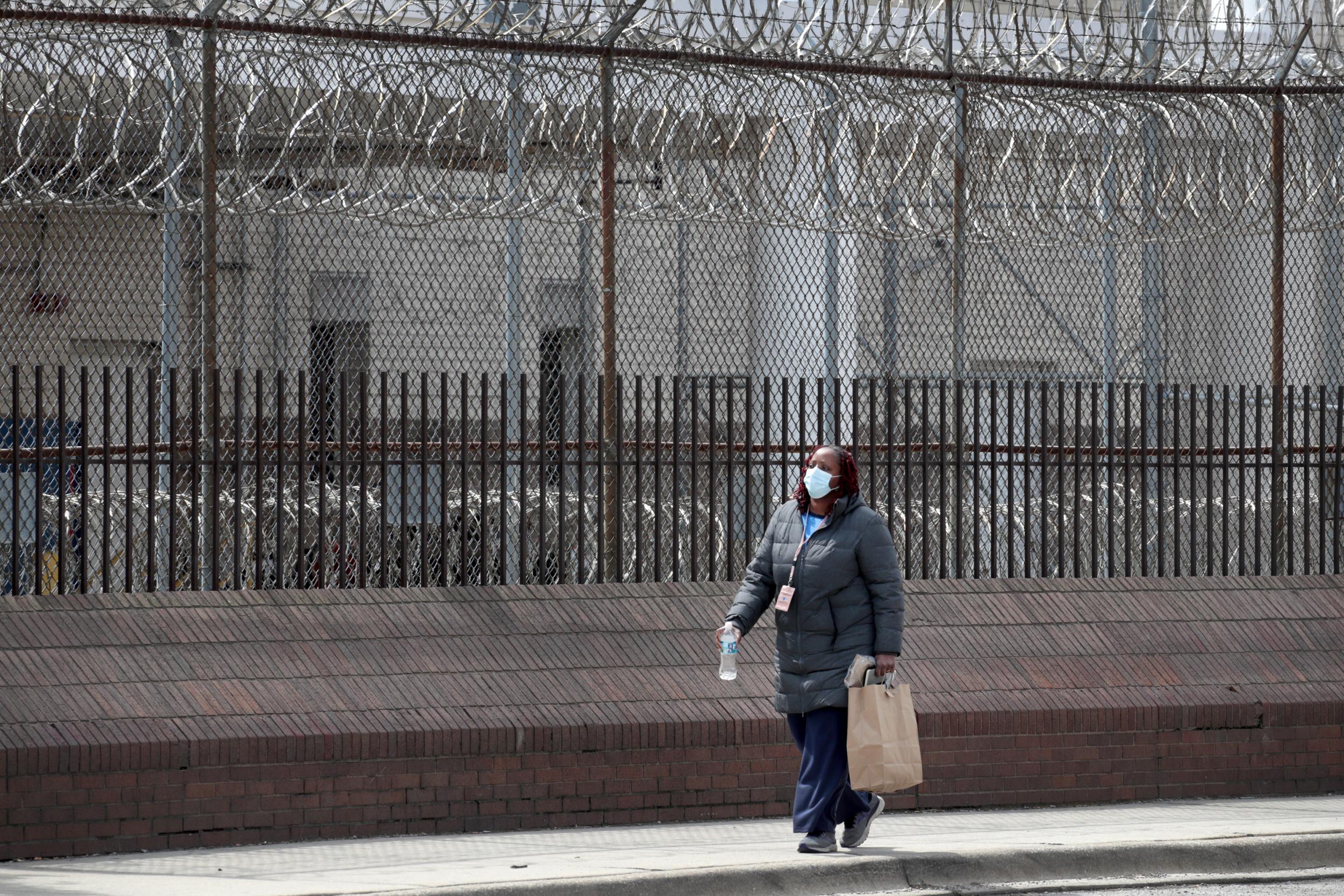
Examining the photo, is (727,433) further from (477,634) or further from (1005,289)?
(1005,289)

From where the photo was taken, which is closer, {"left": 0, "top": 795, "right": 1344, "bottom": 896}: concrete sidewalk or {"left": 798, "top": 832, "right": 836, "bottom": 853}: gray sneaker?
{"left": 0, "top": 795, "right": 1344, "bottom": 896}: concrete sidewalk

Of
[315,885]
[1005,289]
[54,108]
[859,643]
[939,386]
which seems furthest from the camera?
[1005,289]

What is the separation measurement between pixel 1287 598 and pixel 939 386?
6.55 ft

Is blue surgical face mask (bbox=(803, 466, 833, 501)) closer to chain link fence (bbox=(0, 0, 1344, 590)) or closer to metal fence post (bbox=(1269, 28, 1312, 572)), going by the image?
chain link fence (bbox=(0, 0, 1344, 590))

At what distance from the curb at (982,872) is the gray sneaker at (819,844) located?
4 centimetres

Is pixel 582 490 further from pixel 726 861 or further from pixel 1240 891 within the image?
pixel 1240 891

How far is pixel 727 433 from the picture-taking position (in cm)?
826

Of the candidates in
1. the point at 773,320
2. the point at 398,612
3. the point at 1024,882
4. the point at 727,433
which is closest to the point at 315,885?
the point at 398,612

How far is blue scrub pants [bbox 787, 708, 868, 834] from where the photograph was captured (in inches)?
Answer: 258

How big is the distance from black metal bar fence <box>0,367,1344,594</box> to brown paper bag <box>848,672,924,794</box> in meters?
1.87

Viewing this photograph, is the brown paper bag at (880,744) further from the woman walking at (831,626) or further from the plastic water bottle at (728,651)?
the plastic water bottle at (728,651)

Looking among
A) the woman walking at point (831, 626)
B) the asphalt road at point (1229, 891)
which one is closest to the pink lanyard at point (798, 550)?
the woman walking at point (831, 626)

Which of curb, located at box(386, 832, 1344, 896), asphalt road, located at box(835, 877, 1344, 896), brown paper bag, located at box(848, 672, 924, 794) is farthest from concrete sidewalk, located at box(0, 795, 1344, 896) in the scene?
brown paper bag, located at box(848, 672, 924, 794)

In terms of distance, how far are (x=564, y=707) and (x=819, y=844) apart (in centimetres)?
130
